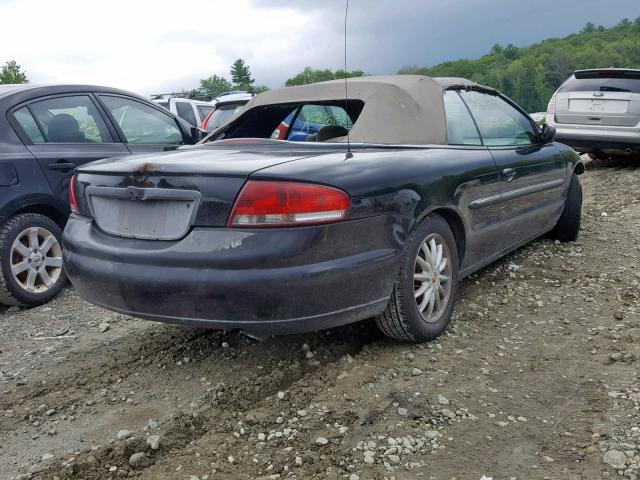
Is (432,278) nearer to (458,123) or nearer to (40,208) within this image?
(458,123)

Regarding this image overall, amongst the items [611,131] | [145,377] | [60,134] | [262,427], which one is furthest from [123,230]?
[611,131]

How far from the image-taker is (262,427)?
276 cm

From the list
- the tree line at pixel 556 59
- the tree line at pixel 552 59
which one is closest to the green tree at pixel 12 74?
the tree line at pixel 552 59

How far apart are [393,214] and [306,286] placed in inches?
24.7

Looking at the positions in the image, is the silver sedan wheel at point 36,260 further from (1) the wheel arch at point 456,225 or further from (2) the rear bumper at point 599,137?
(2) the rear bumper at point 599,137

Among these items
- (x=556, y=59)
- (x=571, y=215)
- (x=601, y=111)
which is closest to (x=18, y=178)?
(x=571, y=215)

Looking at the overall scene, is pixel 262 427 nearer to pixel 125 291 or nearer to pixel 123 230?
pixel 125 291

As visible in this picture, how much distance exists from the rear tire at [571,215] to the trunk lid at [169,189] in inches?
129

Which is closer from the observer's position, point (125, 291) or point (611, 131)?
point (125, 291)

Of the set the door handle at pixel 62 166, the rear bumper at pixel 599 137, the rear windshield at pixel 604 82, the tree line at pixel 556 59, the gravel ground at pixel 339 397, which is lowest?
the gravel ground at pixel 339 397

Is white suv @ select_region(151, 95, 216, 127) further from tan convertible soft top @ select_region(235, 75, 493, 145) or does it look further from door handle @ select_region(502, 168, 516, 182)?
door handle @ select_region(502, 168, 516, 182)

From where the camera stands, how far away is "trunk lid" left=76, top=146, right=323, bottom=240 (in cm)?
284

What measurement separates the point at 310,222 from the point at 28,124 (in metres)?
3.07

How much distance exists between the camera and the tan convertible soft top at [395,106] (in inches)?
147
